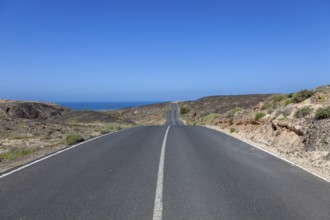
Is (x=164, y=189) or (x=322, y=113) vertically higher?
(x=322, y=113)

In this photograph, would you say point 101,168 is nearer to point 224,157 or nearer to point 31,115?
point 224,157

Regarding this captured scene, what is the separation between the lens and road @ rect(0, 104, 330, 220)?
6.35 meters

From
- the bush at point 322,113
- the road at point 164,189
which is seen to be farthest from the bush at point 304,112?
the road at point 164,189

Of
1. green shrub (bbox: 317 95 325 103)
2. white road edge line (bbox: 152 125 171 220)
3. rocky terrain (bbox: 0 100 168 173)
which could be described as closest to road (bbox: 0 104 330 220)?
white road edge line (bbox: 152 125 171 220)

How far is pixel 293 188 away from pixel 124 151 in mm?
7753

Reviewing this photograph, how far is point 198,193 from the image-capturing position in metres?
7.67

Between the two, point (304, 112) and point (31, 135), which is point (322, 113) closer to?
point (304, 112)

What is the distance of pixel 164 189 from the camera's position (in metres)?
8.05

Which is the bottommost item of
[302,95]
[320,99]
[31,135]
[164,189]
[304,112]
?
[31,135]

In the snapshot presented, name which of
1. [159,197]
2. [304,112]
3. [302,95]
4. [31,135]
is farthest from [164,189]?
[31,135]

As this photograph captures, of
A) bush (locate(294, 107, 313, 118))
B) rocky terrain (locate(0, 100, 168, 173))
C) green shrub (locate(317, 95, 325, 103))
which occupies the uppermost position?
green shrub (locate(317, 95, 325, 103))

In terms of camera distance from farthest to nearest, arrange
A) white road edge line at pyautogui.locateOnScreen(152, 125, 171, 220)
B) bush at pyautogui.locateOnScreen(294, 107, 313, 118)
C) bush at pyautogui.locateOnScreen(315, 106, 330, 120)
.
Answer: bush at pyautogui.locateOnScreen(294, 107, 313, 118)
bush at pyautogui.locateOnScreen(315, 106, 330, 120)
white road edge line at pyautogui.locateOnScreen(152, 125, 171, 220)

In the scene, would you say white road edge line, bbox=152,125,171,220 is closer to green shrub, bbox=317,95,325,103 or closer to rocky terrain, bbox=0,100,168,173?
rocky terrain, bbox=0,100,168,173

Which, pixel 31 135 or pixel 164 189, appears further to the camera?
pixel 31 135
